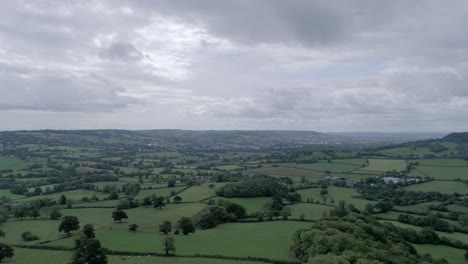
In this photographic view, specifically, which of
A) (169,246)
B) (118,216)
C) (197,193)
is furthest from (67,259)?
(197,193)

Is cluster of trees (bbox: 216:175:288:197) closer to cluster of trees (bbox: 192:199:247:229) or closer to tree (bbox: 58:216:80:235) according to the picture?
cluster of trees (bbox: 192:199:247:229)

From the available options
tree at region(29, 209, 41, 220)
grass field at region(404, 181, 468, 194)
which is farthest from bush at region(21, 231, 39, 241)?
grass field at region(404, 181, 468, 194)

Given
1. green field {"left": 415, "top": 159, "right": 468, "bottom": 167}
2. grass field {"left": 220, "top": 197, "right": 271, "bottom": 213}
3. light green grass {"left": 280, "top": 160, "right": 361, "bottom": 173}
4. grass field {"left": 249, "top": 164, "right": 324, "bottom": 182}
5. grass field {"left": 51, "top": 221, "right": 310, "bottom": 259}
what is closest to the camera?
grass field {"left": 51, "top": 221, "right": 310, "bottom": 259}

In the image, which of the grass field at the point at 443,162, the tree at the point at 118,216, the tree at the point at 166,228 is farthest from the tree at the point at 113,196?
the grass field at the point at 443,162

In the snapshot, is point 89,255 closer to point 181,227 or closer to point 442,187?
point 181,227

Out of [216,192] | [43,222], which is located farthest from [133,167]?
[43,222]

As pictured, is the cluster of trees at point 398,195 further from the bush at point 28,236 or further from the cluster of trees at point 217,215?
the bush at point 28,236
